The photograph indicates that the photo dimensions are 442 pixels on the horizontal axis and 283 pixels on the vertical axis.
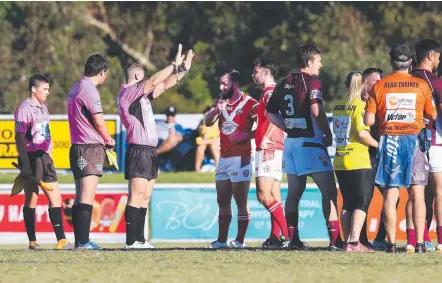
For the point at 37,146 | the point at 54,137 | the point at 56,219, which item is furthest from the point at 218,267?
the point at 54,137

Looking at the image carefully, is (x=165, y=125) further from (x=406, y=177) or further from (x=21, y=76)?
(x=21, y=76)

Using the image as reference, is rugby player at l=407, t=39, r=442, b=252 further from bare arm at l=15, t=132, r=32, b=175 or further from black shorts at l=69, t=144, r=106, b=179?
bare arm at l=15, t=132, r=32, b=175

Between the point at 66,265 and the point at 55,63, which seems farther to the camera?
the point at 55,63

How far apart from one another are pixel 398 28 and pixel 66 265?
88.4 ft

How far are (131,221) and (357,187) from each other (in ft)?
8.36

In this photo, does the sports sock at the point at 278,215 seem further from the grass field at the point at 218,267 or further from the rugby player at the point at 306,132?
the grass field at the point at 218,267

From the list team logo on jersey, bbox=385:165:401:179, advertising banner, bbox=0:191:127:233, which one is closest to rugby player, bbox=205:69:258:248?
team logo on jersey, bbox=385:165:401:179

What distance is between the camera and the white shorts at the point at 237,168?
1391 centimetres

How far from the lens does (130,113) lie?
13547mm

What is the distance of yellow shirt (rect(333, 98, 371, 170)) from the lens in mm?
12719

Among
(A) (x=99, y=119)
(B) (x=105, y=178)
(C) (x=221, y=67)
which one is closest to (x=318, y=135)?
(A) (x=99, y=119)

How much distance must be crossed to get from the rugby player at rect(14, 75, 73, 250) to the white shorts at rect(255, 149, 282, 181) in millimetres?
2371

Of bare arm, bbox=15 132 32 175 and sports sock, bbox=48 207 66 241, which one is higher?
bare arm, bbox=15 132 32 175

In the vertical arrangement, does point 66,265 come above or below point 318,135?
below
